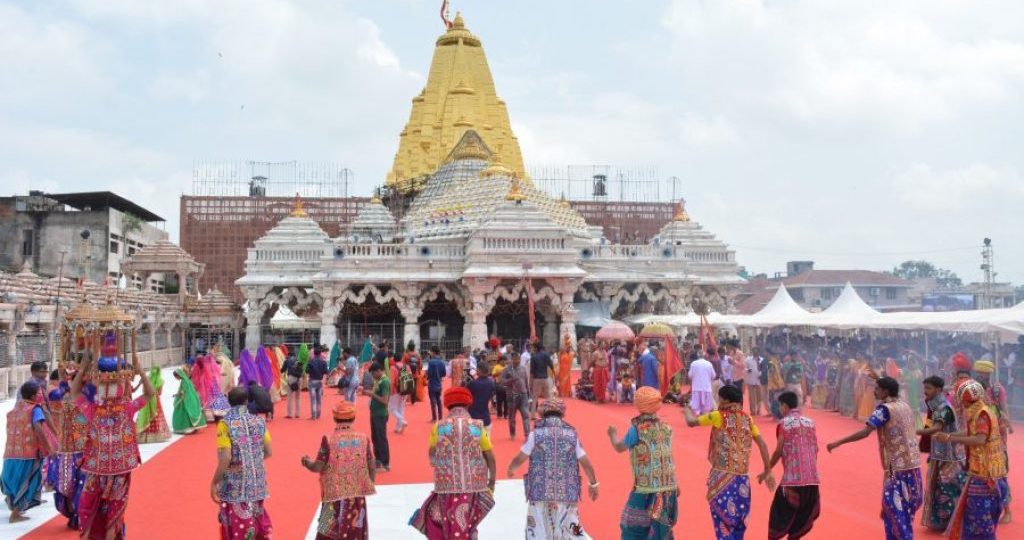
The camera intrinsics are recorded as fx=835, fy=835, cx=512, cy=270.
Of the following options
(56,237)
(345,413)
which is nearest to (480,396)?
(345,413)

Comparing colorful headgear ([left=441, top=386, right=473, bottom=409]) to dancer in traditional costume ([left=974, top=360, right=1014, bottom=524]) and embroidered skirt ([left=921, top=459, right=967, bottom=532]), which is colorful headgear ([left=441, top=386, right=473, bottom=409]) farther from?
dancer in traditional costume ([left=974, top=360, right=1014, bottom=524])

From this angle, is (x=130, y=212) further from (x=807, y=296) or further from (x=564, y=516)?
(x=564, y=516)

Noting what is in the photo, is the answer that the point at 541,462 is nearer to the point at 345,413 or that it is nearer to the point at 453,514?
the point at 453,514

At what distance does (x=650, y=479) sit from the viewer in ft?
17.8

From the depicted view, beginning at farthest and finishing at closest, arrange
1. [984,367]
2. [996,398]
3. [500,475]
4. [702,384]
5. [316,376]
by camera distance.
Result: [316,376] < [702,384] < [500,475] < [996,398] < [984,367]

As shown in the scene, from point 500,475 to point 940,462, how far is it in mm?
4391

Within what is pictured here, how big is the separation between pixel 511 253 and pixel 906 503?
64.8 feet

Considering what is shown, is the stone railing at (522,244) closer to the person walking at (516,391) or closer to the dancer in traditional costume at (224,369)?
the dancer in traditional costume at (224,369)

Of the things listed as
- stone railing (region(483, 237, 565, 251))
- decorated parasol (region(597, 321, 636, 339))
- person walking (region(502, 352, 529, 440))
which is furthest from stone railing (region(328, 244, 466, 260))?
person walking (region(502, 352, 529, 440))

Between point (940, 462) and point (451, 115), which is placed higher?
point (451, 115)

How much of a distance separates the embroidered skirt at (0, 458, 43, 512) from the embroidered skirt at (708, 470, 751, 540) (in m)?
5.75

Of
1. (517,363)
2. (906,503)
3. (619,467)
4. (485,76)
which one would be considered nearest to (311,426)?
(517,363)

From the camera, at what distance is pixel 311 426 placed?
1321cm

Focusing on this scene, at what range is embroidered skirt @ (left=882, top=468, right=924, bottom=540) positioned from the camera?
5992 mm
